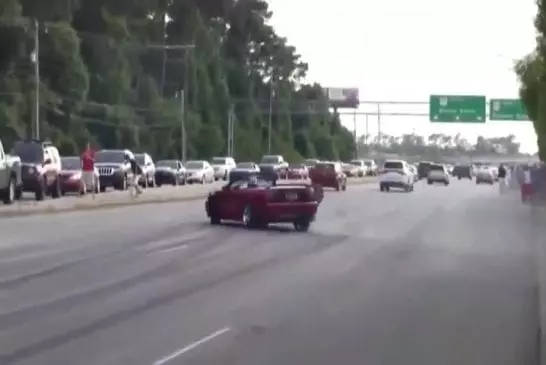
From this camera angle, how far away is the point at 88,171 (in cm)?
4866

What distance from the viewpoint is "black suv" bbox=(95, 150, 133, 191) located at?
193 feet

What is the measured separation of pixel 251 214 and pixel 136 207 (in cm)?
1223

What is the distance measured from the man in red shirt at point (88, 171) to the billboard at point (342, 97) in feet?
395

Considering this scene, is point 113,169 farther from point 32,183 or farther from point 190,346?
point 190,346

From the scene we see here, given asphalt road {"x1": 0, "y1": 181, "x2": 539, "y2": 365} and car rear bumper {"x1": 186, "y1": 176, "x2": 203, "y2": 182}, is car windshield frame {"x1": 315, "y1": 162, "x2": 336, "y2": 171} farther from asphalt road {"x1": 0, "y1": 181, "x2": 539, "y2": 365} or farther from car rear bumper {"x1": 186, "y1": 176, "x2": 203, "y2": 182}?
asphalt road {"x1": 0, "y1": 181, "x2": 539, "y2": 365}

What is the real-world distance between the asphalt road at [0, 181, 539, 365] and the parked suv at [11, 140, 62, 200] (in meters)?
9.22

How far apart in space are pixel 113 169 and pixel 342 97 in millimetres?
123212

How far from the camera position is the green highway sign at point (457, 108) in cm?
9781

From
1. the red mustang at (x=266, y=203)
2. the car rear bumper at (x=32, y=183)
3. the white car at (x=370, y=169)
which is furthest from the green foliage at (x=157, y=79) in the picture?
the red mustang at (x=266, y=203)

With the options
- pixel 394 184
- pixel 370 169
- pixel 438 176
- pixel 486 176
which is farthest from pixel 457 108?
pixel 370 169

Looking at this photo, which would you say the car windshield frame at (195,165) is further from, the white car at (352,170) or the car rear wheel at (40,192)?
the car rear wheel at (40,192)

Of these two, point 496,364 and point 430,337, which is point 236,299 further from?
point 496,364

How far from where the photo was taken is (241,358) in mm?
12969

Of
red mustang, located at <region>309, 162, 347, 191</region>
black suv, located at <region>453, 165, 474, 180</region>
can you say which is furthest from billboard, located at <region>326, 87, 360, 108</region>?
red mustang, located at <region>309, 162, 347, 191</region>
